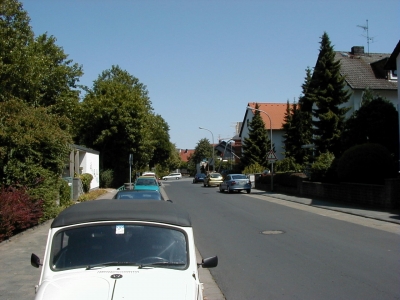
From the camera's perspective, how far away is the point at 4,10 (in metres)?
18.2

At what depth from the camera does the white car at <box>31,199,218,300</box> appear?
13.8 feet

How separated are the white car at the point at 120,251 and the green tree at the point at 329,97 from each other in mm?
28651

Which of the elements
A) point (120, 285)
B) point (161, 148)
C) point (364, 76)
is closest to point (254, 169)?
point (364, 76)

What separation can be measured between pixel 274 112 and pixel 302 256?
6564cm

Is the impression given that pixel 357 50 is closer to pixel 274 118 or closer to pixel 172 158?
pixel 274 118

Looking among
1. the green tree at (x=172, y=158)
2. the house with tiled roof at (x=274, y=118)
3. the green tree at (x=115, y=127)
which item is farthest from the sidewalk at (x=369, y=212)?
the green tree at (x=172, y=158)

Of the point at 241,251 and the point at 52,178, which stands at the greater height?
the point at 52,178

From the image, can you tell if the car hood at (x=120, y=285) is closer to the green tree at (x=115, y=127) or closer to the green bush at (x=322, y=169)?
the green bush at (x=322, y=169)

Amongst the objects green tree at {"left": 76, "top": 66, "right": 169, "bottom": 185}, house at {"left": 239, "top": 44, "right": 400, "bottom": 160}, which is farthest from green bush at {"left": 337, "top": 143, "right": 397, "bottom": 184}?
green tree at {"left": 76, "top": 66, "right": 169, "bottom": 185}

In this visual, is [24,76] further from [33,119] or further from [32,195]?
[32,195]

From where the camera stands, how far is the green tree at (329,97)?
105 feet

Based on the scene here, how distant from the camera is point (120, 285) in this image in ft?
13.1

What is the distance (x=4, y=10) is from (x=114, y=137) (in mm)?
25555

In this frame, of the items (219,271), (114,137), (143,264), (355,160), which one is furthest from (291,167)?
(143,264)
